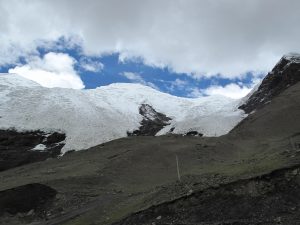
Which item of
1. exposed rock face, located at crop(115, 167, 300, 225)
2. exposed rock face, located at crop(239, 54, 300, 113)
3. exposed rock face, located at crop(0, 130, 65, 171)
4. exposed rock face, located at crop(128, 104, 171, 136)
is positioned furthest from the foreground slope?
exposed rock face, located at crop(128, 104, 171, 136)

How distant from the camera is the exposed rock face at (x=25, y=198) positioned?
3588 cm

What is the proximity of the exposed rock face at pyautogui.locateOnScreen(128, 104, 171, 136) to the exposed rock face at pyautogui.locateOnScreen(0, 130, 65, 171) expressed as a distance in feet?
56.5

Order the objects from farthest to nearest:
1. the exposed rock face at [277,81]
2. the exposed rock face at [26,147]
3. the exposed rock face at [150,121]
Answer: the exposed rock face at [150,121] → the exposed rock face at [277,81] → the exposed rock face at [26,147]

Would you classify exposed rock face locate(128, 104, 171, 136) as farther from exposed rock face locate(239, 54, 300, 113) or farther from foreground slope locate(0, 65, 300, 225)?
foreground slope locate(0, 65, 300, 225)

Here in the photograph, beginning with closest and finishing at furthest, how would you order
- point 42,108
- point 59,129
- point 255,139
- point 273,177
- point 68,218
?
point 273,177, point 68,218, point 255,139, point 59,129, point 42,108

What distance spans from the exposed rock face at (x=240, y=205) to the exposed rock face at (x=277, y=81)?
70632 mm

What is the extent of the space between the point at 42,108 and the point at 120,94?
1597 inches

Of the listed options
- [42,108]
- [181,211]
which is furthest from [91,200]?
[42,108]

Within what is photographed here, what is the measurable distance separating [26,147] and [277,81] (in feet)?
171

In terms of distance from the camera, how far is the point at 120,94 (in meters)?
143

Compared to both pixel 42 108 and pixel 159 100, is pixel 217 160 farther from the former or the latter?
pixel 159 100

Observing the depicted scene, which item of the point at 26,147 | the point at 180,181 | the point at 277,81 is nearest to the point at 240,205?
the point at 180,181

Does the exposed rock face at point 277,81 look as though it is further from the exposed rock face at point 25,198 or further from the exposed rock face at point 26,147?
the exposed rock face at point 25,198

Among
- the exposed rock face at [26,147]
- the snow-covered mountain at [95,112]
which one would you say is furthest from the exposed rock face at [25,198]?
the snow-covered mountain at [95,112]
